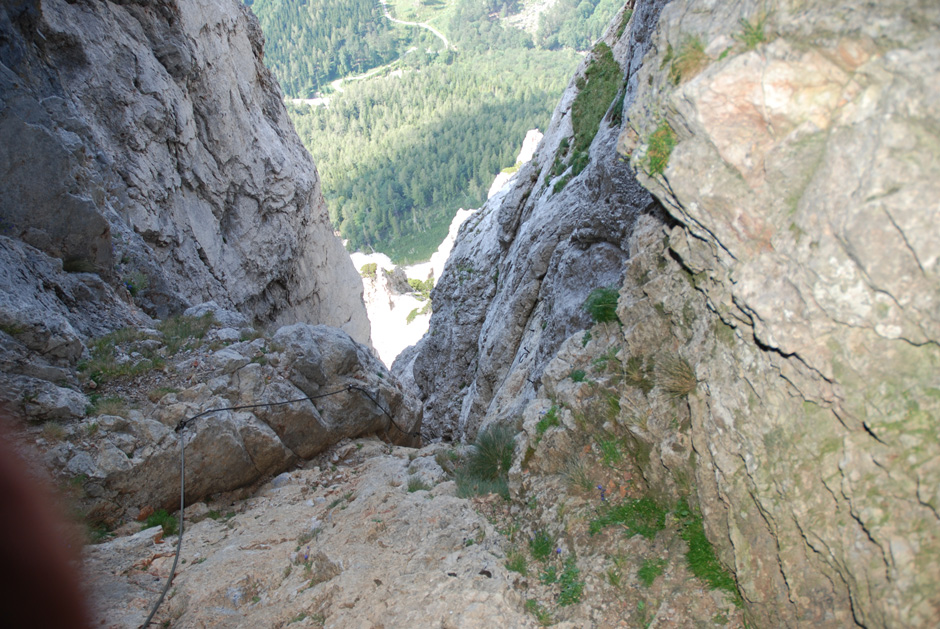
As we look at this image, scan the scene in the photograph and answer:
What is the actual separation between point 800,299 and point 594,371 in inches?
147

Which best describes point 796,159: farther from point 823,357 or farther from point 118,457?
point 118,457

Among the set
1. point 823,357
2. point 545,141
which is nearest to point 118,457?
point 823,357

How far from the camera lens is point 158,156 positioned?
621 inches

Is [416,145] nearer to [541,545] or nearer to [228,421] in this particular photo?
[228,421]

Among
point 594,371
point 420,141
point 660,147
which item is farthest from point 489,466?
point 420,141

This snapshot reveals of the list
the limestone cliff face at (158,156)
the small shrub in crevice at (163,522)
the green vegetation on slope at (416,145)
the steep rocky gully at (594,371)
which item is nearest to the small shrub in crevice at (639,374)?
the steep rocky gully at (594,371)

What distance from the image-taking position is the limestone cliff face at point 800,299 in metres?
2.99

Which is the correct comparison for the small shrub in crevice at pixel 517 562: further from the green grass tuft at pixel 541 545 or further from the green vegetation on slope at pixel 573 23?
the green vegetation on slope at pixel 573 23

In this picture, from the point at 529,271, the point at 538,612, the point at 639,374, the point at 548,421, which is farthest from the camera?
the point at 529,271

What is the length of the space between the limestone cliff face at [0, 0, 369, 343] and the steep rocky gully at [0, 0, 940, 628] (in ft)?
0.36

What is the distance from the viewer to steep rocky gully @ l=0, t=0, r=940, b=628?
3.18m

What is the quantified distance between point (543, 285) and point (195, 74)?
1479cm

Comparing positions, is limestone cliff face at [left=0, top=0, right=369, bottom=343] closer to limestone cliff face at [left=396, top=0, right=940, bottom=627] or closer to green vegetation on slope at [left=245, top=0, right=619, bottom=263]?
limestone cliff face at [left=396, top=0, right=940, bottom=627]

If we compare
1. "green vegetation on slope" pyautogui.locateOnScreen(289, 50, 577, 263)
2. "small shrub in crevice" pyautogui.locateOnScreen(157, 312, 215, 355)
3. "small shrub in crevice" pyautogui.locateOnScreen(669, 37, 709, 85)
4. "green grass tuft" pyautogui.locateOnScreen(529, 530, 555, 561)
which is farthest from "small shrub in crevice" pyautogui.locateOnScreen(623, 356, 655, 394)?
"green vegetation on slope" pyautogui.locateOnScreen(289, 50, 577, 263)
